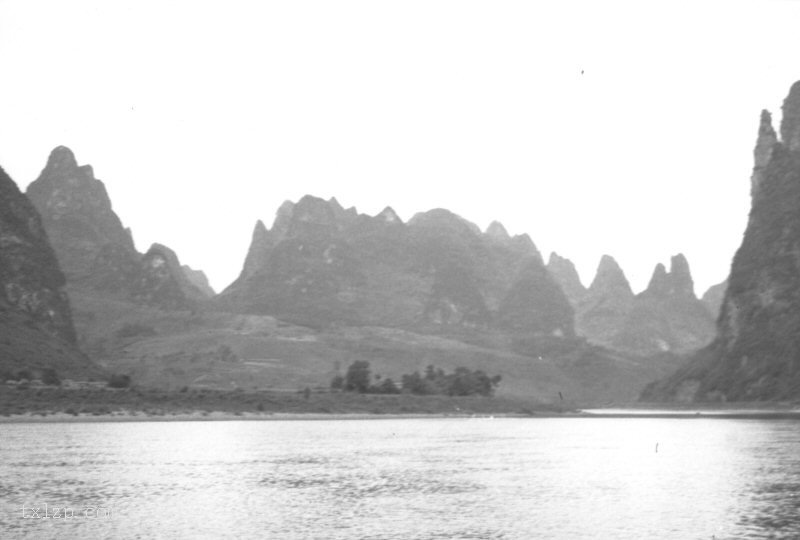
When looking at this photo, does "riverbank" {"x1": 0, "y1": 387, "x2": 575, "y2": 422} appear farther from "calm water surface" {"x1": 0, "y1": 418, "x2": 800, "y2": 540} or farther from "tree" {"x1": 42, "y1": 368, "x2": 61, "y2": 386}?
"calm water surface" {"x1": 0, "y1": 418, "x2": 800, "y2": 540}

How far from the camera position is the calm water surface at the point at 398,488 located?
45.9 metres

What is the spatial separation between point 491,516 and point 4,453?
54004 mm

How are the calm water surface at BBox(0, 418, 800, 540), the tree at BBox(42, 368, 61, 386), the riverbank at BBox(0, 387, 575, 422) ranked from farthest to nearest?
the tree at BBox(42, 368, 61, 386) < the riverbank at BBox(0, 387, 575, 422) < the calm water surface at BBox(0, 418, 800, 540)

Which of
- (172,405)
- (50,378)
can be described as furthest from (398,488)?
(50,378)

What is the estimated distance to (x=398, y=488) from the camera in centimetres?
6288

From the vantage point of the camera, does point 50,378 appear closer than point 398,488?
No

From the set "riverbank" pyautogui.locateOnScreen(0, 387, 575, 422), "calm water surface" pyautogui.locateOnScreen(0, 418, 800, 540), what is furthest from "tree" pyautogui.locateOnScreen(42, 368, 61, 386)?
"calm water surface" pyautogui.locateOnScreen(0, 418, 800, 540)

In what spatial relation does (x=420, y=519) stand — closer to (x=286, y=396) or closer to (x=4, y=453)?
(x=4, y=453)

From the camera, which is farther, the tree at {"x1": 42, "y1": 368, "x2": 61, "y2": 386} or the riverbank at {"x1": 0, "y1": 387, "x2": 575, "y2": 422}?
the tree at {"x1": 42, "y1": 368, "x2": 61, "y2": 386}

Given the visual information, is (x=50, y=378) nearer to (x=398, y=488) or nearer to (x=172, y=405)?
(x=172, y=405)

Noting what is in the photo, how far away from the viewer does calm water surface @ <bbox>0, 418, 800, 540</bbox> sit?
4594 centimetres

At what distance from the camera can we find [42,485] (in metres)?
61.1

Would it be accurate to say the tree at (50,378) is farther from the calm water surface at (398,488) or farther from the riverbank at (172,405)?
the calm water surface at (398,488)

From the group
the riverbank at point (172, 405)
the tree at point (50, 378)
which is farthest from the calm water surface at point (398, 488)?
the tree at point (50, 378)
